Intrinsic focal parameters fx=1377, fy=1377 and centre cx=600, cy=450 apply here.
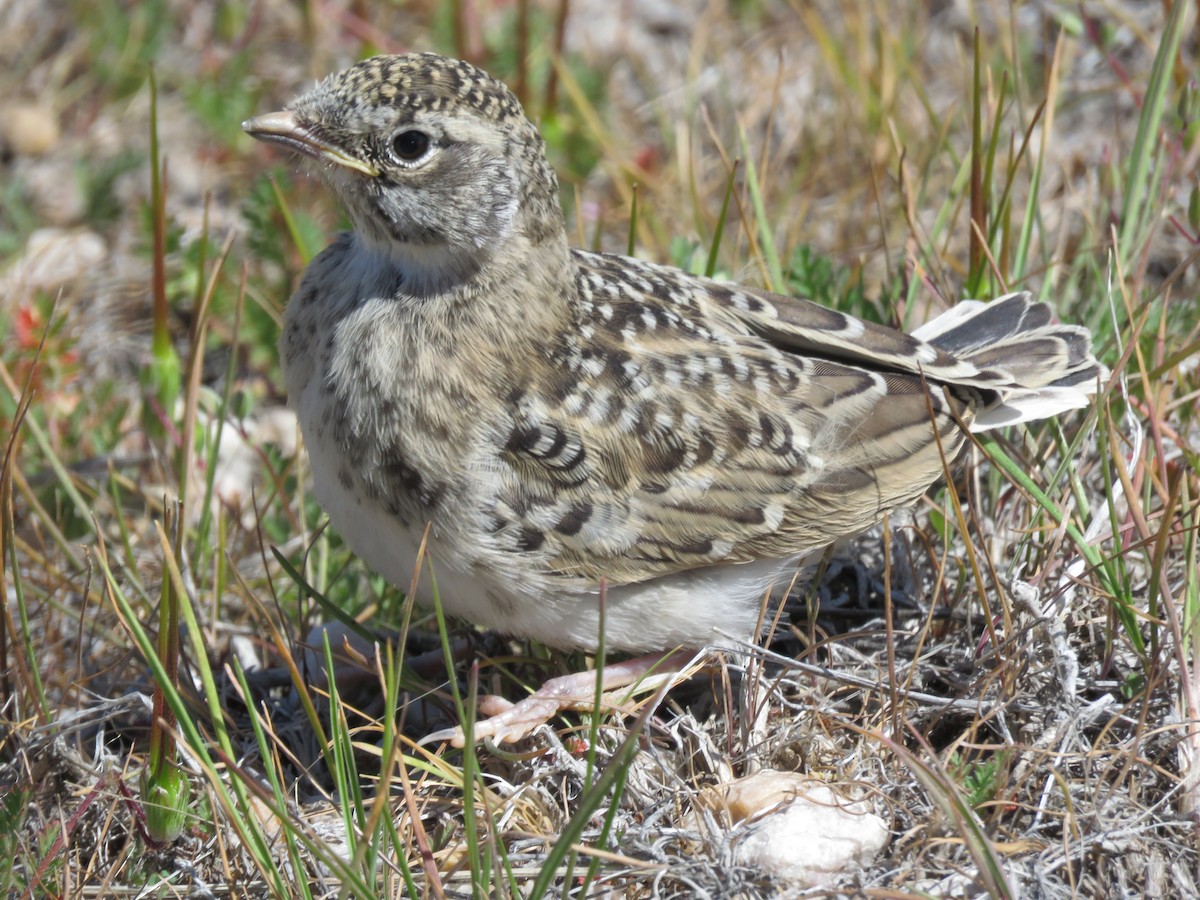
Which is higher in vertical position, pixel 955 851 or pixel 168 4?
pixel 168 4

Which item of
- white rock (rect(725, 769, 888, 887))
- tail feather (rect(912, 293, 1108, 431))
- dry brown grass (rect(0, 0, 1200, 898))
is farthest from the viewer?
tail feather (rect(912, 293, 1108, 431))

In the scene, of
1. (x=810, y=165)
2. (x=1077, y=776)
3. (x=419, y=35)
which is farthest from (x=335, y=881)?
(x=419, y=35)

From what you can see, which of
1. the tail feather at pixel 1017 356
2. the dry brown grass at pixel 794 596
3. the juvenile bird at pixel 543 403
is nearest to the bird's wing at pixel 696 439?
the juvenile bird at pixel 543 403

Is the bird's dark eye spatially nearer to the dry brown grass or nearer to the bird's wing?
the bird's wing

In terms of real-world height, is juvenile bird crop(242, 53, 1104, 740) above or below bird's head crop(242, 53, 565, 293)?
below

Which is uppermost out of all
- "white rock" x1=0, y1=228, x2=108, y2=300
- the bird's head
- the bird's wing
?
the bird's head

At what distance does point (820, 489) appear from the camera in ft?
12.5

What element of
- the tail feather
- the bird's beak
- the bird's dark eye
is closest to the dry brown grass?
the tail feather

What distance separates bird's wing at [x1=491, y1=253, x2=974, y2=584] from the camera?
361 centimetres

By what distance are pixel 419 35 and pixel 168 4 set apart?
1256mm

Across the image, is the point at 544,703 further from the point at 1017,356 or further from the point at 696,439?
the point at 1017,356

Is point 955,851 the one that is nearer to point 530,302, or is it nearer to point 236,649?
point 530,302

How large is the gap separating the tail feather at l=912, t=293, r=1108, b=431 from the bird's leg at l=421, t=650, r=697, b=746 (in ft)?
3.75

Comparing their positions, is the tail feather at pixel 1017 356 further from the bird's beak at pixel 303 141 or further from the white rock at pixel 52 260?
the white rock at pixel 52 260
